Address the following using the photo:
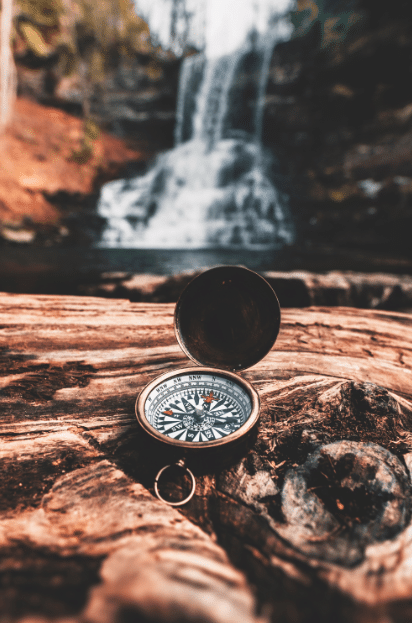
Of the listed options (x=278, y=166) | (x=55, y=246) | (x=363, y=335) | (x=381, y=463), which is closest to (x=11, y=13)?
(x=55, y=246)

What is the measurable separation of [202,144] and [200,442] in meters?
22.5

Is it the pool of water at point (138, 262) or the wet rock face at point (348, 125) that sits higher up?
the wet rock face at point (348, 125)

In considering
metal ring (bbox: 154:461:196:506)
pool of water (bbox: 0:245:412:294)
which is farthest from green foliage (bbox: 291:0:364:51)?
metal ring (bbox: 154:461:196:506)

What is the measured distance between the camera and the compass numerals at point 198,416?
6.48ft

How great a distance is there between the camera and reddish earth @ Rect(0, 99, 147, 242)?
13445 millimetres

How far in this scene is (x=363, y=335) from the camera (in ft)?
12.1

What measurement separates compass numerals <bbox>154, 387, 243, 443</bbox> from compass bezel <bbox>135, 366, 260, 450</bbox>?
131 millimetres

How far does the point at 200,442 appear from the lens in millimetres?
1724

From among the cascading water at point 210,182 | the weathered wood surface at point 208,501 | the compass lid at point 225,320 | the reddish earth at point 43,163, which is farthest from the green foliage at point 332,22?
the weathered wood surface at point 208,501

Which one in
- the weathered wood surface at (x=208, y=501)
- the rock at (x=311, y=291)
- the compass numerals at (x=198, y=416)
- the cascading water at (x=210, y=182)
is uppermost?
the cascading water at (x=210, y=182)

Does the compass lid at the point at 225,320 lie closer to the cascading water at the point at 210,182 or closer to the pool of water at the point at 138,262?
the pool of water at the point at 138,262

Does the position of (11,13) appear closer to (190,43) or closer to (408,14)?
(190,43)

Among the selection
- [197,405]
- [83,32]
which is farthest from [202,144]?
[197,405]

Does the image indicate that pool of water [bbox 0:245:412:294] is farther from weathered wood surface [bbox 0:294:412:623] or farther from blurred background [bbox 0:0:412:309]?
weathered wood surface [bbox 0:294:412:623]
